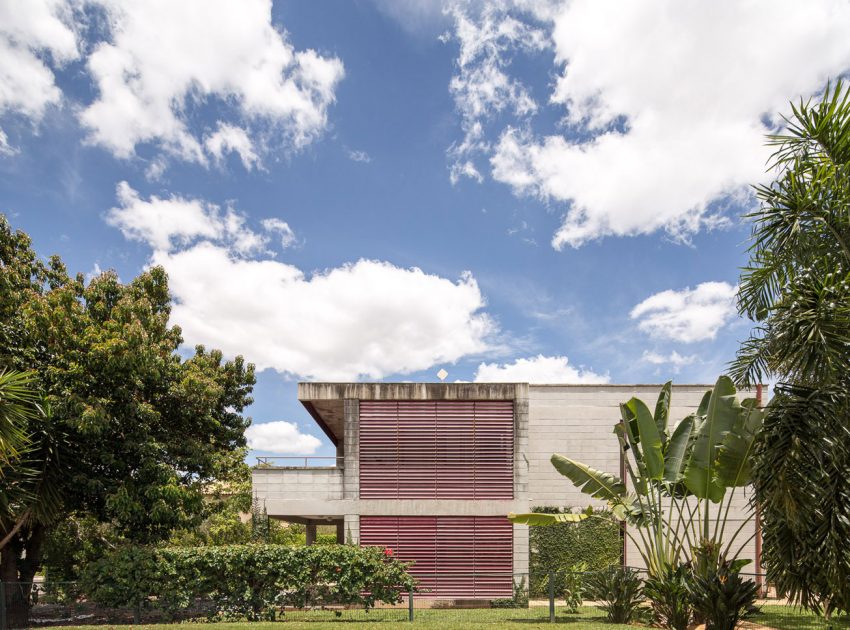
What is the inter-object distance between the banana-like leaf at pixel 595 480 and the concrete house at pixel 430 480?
4.23m

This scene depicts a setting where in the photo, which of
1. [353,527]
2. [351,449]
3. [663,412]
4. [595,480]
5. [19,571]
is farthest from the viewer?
[351,449]

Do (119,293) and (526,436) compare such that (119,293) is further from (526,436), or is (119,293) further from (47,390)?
(526,436)

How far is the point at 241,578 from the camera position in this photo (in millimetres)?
16250

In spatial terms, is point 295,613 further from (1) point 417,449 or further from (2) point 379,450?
(1) point 417,449

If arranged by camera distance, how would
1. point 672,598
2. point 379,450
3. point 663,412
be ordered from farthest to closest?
point 379,450 < point 663,412 < point 672,598

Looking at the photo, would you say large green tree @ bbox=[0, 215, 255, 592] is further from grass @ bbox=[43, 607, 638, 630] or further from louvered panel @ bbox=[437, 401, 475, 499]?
louvered panel @ bbox=[437, 401, 475, 499]

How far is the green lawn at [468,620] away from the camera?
14.2 metres

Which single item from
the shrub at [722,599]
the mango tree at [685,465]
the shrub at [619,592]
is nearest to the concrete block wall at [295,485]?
the mango tree at [685,465]

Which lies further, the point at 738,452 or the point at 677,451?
the point at 677,451

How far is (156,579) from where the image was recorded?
16.0 metres

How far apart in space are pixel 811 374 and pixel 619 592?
7.92 metres

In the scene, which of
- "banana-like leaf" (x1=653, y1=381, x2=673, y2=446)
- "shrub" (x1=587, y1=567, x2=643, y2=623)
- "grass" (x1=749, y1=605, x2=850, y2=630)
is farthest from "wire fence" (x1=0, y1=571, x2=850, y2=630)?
"banana-like leaf" (x1=653, y1=381, x2=673, y2=446)

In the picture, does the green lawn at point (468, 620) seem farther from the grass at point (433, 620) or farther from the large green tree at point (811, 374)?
the large green tree at point (811, 374)

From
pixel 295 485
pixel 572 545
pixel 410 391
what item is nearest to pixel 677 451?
pixel 410 391
